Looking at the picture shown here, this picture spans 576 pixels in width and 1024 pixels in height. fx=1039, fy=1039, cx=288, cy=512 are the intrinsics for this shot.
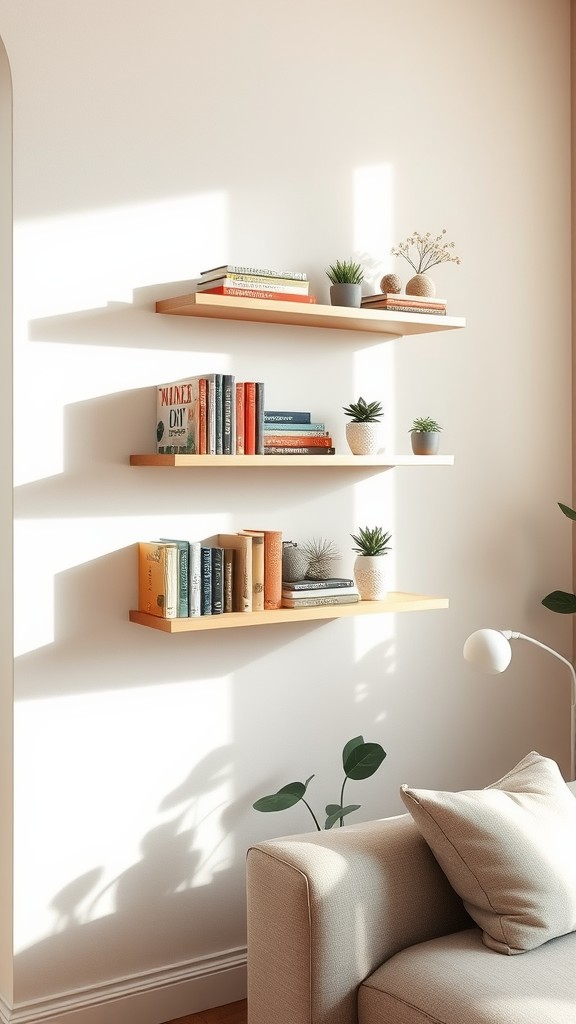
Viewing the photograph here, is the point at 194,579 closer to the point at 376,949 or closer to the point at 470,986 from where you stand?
the point at 376,949

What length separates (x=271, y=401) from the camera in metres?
2.88

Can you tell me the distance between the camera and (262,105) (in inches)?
111


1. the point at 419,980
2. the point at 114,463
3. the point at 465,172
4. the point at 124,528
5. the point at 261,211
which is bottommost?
the point at 419,980

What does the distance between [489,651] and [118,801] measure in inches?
39.9

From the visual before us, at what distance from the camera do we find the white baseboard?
255cm

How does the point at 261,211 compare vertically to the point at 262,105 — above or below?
below

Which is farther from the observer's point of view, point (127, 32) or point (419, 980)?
point (127, 32)

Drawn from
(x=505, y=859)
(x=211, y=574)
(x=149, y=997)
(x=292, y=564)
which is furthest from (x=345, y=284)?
(x=149, y=997)

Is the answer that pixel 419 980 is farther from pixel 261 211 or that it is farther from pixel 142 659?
pixel 261 211

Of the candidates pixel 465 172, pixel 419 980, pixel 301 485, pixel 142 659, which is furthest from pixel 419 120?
pixel 419 980

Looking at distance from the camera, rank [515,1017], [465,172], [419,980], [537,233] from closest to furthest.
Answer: [515,1017], [419,980], [465,172], [537,233]

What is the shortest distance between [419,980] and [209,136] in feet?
6.80

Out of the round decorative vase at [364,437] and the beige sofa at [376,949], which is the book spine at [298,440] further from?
the beige sofa at [376,949]

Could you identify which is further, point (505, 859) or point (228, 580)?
point (228, 580)
